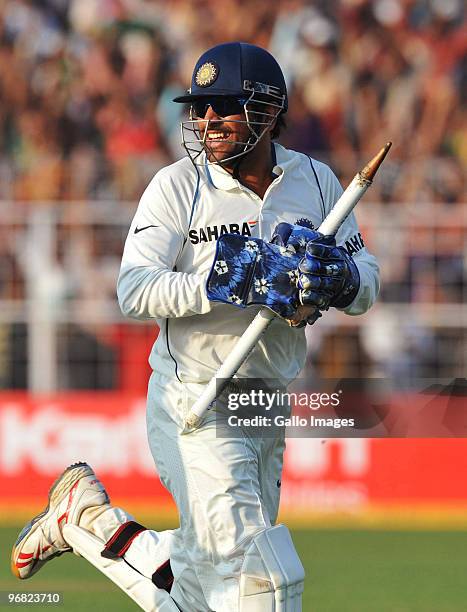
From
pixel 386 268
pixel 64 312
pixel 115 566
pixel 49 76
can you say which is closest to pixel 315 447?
pixel 386 268

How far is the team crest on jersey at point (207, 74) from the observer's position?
423 cm

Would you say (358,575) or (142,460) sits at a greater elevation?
Result: (142,460)

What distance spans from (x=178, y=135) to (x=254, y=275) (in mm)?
7294

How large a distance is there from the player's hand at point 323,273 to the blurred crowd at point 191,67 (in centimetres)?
720

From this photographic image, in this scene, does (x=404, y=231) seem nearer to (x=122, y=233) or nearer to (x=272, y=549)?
(x=122, y=233)

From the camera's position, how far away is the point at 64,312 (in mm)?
10070

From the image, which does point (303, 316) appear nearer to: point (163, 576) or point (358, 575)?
point (163, 576)

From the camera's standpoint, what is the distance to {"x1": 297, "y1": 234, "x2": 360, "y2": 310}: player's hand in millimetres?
3799

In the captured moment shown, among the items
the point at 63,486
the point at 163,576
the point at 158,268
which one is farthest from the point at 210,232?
the point at 63,486

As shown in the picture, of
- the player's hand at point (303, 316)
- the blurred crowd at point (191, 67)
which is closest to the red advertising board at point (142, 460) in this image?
the blurred crowd at point (191, 67)

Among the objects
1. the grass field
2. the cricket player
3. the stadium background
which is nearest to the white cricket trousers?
the cricket player

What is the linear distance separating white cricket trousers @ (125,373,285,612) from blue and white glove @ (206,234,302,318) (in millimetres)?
468

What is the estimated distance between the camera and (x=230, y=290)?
3871mm

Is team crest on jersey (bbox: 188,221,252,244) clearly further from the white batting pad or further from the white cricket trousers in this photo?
the white batting pad
